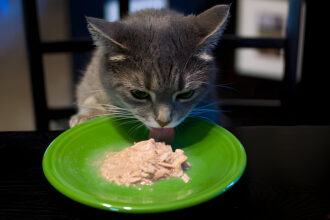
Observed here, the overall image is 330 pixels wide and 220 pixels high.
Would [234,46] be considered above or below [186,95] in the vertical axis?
above

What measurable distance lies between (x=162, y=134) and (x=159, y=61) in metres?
0.25

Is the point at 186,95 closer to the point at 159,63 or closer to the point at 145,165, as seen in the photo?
the point at 159,63

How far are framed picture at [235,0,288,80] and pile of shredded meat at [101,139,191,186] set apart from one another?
2.10m

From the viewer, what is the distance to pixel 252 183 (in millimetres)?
944

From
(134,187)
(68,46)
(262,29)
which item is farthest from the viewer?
(262,29)

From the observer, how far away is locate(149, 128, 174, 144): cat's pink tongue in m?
1.19

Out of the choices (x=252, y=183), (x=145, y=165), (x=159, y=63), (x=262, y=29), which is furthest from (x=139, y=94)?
(x=262, y=29)

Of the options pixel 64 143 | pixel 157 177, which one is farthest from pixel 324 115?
pixel 64 143

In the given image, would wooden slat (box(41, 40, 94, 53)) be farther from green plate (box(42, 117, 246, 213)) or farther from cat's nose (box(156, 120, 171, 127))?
cat's nose (box(156, 120, 171, 127))

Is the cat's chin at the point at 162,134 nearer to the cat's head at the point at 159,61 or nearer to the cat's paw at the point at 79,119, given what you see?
the cat's head at the point at 159,61

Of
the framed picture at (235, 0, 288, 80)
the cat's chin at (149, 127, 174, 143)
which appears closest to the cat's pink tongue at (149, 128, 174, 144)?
the cat's chin at (149, 127, 174, 143)

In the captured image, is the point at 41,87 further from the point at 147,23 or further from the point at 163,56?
the point at 163,56

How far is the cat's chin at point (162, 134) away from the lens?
1.19 m

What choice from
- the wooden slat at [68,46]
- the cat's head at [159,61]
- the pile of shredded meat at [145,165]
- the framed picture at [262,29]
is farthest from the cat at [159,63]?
the framed picture at [262,29]
